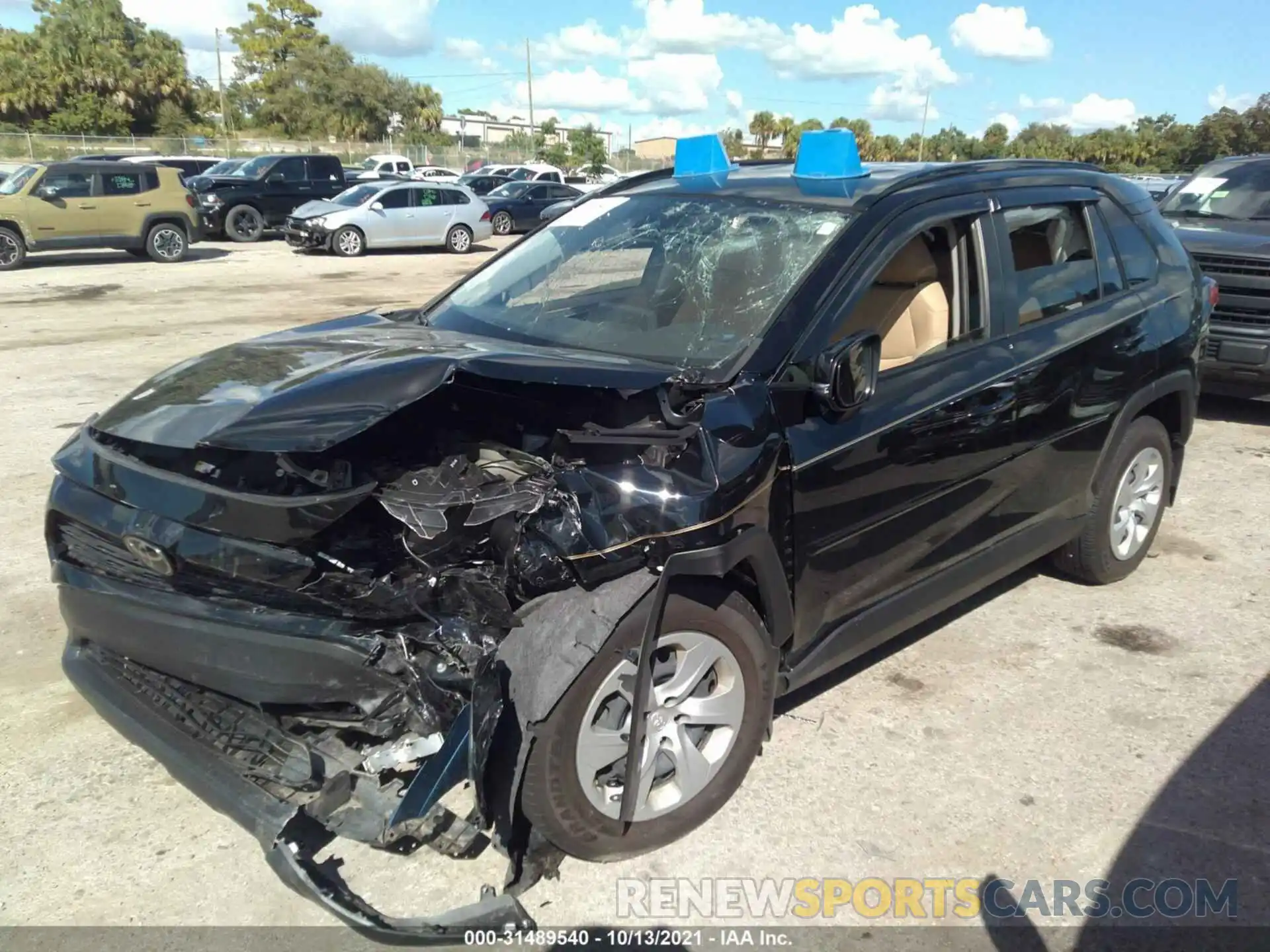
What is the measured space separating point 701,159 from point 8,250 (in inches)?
680

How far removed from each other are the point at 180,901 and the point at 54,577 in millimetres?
1065

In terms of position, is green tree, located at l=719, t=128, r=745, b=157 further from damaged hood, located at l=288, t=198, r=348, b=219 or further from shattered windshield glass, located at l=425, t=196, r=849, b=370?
shattered windshield glass, located at l=425, t=196, r=849, b=370

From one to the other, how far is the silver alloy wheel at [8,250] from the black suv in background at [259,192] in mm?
5202

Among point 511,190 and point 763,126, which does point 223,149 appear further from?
point 763,126

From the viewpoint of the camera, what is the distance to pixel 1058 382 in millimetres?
3830

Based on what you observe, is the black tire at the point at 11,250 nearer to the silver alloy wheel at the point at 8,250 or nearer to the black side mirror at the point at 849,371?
the silver alloy wheel at the point at 8,250

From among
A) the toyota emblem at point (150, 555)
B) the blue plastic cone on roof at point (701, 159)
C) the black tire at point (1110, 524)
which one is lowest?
→ the black tire at point (1110, 524)

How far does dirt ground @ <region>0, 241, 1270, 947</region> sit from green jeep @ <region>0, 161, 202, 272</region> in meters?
14.4

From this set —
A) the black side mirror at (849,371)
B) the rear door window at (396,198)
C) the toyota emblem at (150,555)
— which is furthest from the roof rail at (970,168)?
the rear door window at (396,198)

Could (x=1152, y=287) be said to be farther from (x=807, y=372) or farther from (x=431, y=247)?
(x=431, y=247)

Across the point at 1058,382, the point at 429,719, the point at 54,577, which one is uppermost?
the point at 1058,382

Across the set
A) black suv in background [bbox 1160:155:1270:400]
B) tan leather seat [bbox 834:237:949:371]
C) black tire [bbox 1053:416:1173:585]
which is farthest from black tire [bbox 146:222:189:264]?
black tire [bbox 1053:416:1173:585]

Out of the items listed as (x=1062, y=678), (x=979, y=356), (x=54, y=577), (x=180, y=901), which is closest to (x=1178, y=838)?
(x=1062, y=678)

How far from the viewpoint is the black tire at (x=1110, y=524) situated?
435cm
